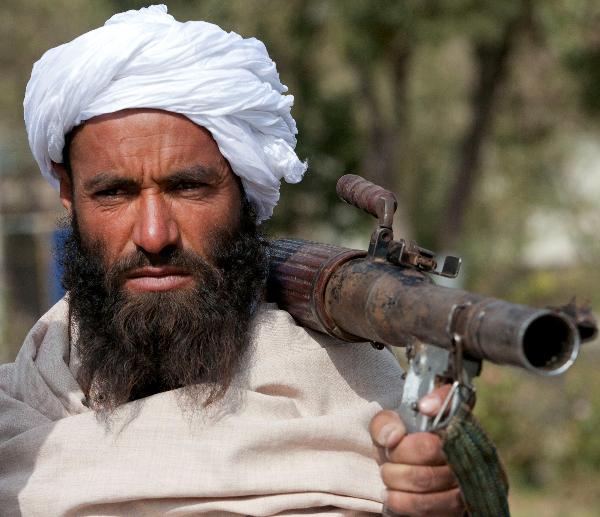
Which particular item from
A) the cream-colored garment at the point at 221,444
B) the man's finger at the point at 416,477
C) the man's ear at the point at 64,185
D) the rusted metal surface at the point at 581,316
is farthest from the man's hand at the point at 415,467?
the man's ear at the point at 64,185

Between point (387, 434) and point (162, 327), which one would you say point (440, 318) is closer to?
point (387, 434)

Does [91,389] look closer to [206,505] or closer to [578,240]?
[206,505]

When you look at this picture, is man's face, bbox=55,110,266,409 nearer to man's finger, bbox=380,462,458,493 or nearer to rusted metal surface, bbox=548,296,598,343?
man's finger, bbox=380,462,458,493

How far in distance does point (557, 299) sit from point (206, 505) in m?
7.55

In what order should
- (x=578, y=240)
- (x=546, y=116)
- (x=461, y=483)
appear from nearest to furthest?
(x=461, y=483)
(x=578, y=240)
(x=546, y=116)

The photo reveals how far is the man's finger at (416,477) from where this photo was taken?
187cm

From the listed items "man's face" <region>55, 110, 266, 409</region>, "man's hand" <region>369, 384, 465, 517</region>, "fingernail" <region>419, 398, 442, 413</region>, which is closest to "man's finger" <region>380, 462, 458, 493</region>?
"man's hand" <region>369, 384, 465, 517</region>

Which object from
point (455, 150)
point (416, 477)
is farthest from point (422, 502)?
point (455, 150)

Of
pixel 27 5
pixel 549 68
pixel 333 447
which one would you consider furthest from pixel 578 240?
pixel 27 5

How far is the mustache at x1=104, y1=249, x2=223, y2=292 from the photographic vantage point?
2463 millimetres

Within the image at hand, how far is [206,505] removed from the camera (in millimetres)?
2279

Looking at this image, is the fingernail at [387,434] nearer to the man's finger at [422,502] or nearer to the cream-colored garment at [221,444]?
the man's finger at [422,502]

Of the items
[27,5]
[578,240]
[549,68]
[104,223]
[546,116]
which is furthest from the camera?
[27,5]

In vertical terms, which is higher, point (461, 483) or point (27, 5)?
point (27, 5)
